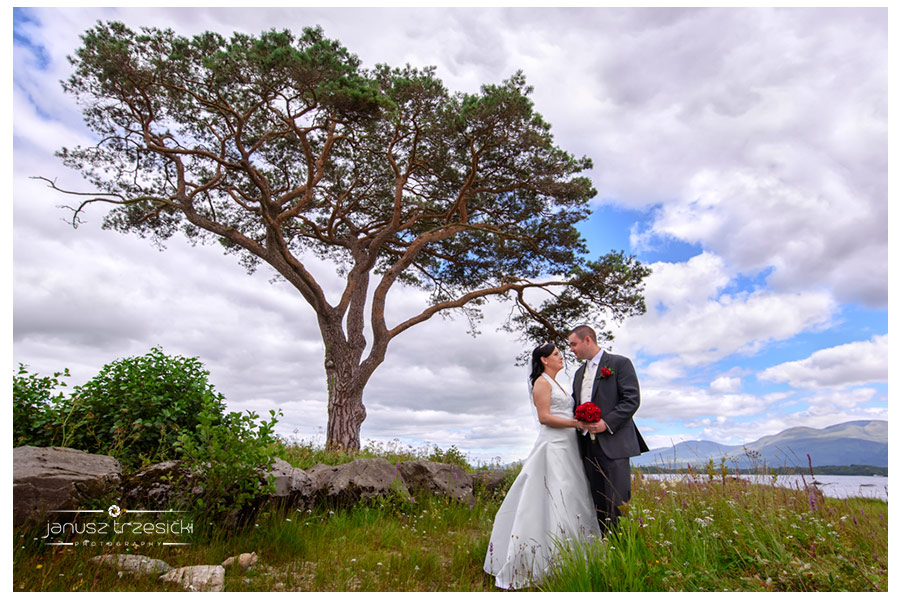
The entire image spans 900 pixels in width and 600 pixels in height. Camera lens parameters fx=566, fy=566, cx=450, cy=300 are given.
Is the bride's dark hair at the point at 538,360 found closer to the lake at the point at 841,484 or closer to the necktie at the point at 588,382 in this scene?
the necktie at the point at 588,382

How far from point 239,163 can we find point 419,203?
493cm

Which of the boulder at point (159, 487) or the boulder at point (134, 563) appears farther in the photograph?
the boulder at point (159, 487)

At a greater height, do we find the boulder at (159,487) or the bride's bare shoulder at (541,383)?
the bride's bare shoulder at (541,383)

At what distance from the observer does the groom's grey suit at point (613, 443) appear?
546 centimetres

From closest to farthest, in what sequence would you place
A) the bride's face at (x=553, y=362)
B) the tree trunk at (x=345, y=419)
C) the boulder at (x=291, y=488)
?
the bride's face at (x=553, y=362)
the boulder at (x=291, y=488)
the tree trunk at (x=345, y=419)

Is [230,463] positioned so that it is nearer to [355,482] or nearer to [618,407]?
[355,482]

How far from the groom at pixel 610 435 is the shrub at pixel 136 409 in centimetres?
492

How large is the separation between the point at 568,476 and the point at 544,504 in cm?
36

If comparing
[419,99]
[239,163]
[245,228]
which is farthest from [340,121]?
[245,228]

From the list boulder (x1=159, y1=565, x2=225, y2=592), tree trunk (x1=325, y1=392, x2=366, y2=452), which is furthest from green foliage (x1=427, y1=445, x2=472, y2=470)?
boulder (x1=159, y1=565, x2=225, y2=592)

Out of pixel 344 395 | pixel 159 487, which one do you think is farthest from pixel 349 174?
pixel 159 487

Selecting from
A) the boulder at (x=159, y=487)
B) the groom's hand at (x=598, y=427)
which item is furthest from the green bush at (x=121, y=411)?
the groom's hand at (x=598, y=427)
